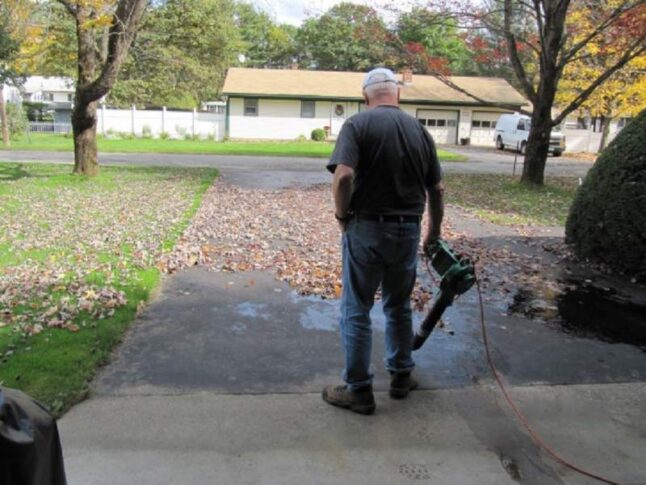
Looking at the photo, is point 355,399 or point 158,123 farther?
point 158,123

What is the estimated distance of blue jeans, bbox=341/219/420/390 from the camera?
146 inches

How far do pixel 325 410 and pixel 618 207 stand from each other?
4971mm

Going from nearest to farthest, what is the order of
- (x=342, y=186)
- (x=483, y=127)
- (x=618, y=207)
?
(x=342, y=186) < (x=618, y=207) < (x=483, y=127)

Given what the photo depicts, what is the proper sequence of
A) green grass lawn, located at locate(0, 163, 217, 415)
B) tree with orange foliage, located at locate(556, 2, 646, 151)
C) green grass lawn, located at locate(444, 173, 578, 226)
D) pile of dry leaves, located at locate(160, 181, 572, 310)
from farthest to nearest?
tree with orange foliage, located at locate(556, 2, 646, 151)
green grass lawn, located at locate(444, 173, 578, 226)
pile of dry leaves, located at locate(160, 181, 572, 310)
green grass lawn, located at locate(0, 163, 217, 415)

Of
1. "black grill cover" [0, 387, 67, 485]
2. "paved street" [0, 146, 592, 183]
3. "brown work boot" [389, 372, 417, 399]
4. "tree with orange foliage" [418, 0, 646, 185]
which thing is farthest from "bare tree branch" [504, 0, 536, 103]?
"black grill cover" [0, 387, 67, 485]

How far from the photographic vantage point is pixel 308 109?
41.5 m

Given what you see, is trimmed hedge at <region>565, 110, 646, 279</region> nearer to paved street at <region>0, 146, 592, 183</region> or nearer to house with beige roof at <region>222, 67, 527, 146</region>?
paved street at <region>0, 146, 592, 183</region>

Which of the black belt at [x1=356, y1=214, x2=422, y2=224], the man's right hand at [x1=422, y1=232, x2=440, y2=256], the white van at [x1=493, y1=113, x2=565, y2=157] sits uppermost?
the white van at [x1=493, y1=113, x2=565, y2=157]

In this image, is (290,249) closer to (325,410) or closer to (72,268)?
(72,268)

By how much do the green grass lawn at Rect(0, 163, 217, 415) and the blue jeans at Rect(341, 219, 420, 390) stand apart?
1820mm

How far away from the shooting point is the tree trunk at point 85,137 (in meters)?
15.6

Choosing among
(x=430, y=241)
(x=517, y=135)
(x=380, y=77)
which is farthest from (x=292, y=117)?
(x=380, y=77)

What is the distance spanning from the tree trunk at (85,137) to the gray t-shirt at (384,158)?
531 inches

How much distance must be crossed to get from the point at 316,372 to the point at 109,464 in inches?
66.5
